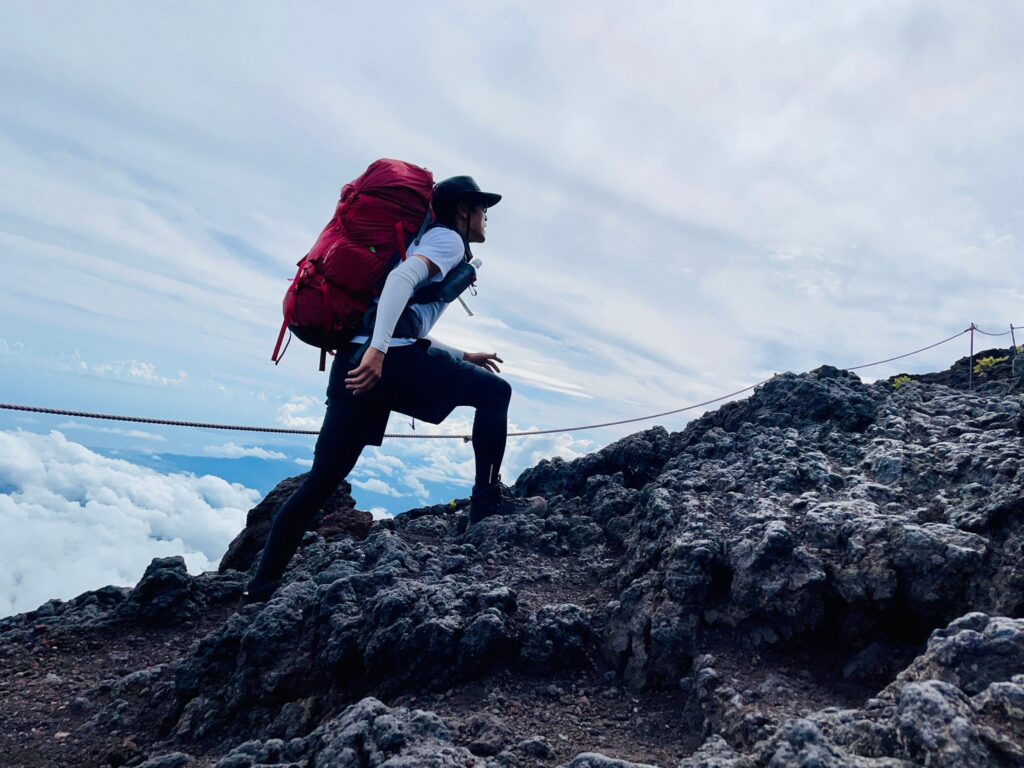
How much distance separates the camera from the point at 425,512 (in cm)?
940

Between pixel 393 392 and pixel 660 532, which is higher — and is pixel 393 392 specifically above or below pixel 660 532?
above

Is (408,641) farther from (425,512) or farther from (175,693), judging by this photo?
(425,512)

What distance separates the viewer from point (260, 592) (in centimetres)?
641

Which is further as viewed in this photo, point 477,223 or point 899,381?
point 899,381

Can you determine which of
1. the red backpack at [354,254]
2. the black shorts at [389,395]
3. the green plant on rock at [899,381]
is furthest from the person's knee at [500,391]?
the green plant on rock at [899,381]

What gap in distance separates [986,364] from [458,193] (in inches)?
309

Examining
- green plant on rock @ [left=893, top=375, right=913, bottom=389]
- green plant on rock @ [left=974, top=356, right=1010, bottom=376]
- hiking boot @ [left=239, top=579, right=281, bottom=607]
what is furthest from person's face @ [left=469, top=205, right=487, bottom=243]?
green plant on rock @ [left=974, top=356, right=1010, bottom=376]

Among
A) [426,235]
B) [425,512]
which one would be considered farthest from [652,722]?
[425,512]

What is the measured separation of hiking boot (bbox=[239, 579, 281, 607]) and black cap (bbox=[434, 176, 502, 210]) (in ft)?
13.0

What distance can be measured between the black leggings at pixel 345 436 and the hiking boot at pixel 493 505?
773 mm

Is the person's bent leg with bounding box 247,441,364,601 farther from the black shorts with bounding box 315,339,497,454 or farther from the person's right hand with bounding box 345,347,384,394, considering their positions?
the person's right hand with bounding box 345,347,384,394

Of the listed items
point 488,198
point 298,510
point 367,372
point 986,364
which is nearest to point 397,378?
point 367,372

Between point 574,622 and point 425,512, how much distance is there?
477cm

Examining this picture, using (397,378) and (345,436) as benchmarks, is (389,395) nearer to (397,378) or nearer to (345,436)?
(397,378)
